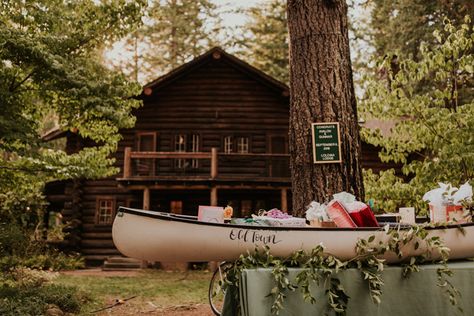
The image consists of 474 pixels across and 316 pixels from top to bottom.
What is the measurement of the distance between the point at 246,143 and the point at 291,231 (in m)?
15.2

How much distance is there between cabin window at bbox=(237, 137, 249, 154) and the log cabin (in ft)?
0.14

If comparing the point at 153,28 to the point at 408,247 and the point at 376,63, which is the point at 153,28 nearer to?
the point at 376,63

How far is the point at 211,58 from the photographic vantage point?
709 inches

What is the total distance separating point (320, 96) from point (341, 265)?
1.79m

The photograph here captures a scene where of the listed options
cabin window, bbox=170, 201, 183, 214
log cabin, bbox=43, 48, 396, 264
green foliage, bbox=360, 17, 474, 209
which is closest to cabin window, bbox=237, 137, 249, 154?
log cabin, bbox=43, 48, 396, 264

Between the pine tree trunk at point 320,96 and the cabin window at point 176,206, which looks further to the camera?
the cabin window at point 176,206

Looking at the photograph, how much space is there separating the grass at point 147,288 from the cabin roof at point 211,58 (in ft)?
24.6

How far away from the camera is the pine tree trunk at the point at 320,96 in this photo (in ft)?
12.3

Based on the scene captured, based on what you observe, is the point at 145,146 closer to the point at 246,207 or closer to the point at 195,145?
the point at 195,145

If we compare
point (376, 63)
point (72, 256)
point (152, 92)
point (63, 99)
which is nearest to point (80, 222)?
point (72, 256)

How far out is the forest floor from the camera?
7680mm

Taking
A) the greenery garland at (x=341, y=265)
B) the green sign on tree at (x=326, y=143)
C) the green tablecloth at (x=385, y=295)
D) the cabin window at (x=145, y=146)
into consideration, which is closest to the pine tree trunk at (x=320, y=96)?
the green sign on tree at (x=326, y=143)

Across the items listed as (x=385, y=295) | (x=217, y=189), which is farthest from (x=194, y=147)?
(x=385, y=295)

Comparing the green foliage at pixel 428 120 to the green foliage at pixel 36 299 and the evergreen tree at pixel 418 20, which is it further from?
the evergreen tree at pixel 418 20
